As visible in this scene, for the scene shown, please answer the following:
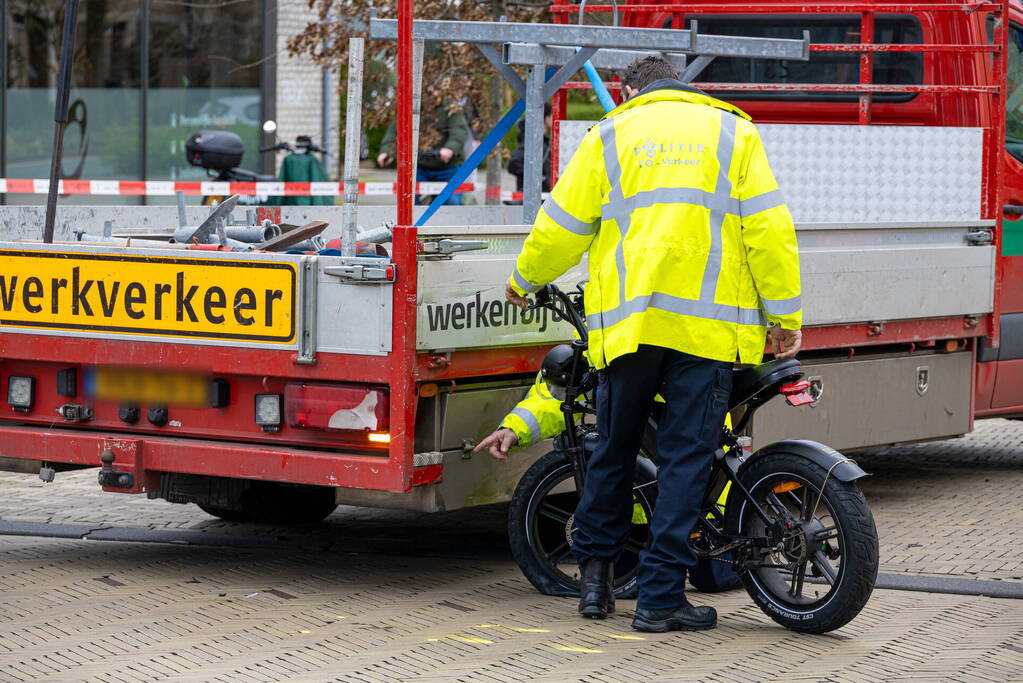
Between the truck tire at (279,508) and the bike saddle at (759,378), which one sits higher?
the bike saddle at (759,378)

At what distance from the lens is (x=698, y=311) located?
16.8 feet

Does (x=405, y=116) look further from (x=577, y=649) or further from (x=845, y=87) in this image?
(x=845, y=87)

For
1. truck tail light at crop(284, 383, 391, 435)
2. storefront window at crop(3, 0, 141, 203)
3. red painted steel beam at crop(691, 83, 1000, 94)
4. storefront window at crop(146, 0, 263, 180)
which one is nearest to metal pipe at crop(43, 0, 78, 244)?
truck tail light at crop(284, 383, 391, 435)

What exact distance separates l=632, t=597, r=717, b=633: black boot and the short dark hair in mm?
1623

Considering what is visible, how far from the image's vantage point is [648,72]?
5.35 metres

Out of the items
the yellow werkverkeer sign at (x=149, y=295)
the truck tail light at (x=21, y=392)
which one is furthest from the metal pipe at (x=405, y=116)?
the truck tail light at (x=21, y=392)

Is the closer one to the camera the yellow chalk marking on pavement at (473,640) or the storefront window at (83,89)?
the yellow chalk marking on pavement at (473,640)

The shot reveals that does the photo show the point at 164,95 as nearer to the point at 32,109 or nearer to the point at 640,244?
the point at 32,109

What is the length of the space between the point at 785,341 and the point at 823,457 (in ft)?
1.24

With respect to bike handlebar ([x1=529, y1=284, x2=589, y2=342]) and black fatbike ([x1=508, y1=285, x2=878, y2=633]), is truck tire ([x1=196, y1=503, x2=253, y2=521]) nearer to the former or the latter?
black fatbike ([x1=508, y1=285, x2=878, y2=633])

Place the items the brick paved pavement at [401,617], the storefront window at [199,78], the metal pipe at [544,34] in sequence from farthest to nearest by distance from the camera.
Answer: the storefront window at [199,78]
the metal pipe at [544,34]
the brick paved pavement at [401,617]

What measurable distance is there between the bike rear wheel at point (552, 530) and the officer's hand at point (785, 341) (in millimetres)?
609

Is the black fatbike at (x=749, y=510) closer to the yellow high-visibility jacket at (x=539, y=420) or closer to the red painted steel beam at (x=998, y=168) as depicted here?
the yellow high-visibility jacket at (x=539, y=420)

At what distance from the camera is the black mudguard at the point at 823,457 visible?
16.8 ft
